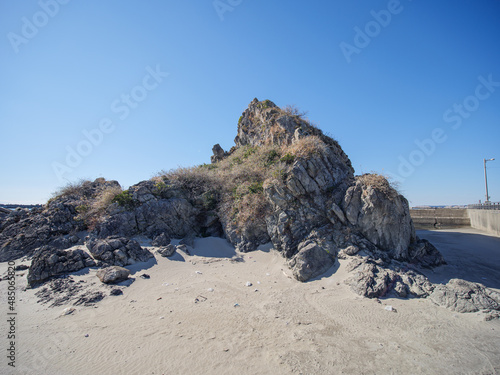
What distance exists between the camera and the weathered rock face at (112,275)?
7824mm

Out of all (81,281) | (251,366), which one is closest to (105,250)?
(81,281)

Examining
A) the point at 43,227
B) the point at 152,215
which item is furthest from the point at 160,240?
the point at 43,227

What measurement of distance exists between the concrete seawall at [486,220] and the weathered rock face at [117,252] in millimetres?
24205

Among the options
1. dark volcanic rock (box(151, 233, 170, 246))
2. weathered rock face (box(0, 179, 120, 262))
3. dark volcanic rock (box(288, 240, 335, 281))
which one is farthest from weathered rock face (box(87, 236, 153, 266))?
dark volcanic rock (box(288, 240, 335, 281))

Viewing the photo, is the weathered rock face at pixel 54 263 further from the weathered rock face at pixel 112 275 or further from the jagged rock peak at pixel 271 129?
the jagged rock peak at pixel 271 129

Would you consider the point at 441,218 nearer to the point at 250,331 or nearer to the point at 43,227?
the point at 250,331

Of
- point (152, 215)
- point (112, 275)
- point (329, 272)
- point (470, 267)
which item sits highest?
point (152, 215)

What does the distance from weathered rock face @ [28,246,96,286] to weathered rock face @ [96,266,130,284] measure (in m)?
1.25

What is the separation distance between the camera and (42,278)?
8.06 m

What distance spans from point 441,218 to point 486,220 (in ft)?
15.7

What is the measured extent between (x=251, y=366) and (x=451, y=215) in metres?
29.9

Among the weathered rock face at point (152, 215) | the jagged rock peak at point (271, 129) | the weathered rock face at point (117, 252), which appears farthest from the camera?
the jagged rock peak at point (271, 129)

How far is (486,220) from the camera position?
60.7ft

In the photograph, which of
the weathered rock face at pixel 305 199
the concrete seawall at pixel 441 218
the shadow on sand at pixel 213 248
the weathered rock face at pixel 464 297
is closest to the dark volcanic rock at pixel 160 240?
the shadow on sand at pixel 213 248
